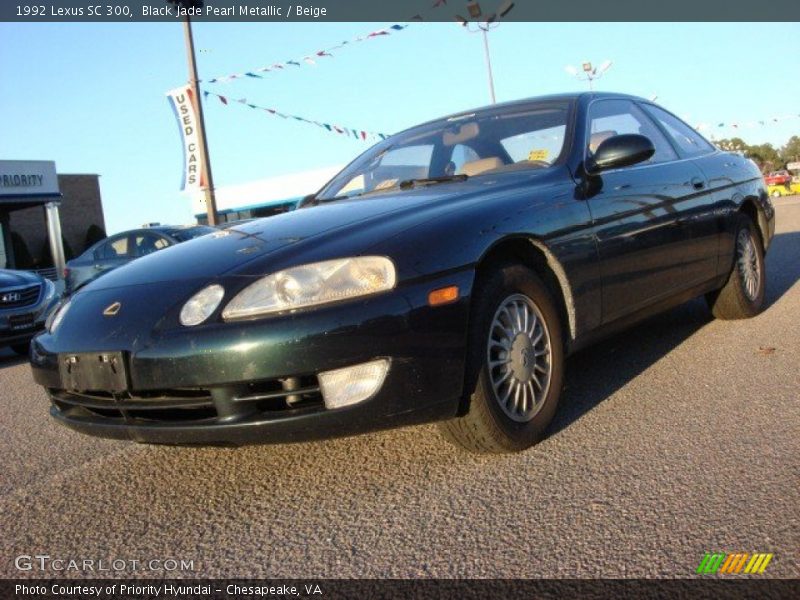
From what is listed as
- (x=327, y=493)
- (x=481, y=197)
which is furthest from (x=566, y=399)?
(x=327, y=493)

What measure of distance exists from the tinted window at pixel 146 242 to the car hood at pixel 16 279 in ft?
6.68

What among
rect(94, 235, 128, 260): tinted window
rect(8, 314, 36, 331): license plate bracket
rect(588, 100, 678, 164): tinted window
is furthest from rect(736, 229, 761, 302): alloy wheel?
rect(94, 235, 128, 260): tinted window

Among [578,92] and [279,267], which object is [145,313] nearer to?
[279,267]

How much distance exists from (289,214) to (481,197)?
3.40 feet

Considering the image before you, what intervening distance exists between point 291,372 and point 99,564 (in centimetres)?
80

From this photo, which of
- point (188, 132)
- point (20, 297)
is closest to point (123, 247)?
point (20, 297)

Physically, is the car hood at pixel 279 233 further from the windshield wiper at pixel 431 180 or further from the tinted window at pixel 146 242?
the tinted window at pixel 146 242

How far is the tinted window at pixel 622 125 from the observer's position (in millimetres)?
4066

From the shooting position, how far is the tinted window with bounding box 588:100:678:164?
13.3 feet

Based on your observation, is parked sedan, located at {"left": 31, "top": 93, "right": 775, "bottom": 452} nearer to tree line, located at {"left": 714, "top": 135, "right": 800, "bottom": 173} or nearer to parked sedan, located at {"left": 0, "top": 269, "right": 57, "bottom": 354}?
parked sedan, located at {"left": 0, "top": 269, "right": 57, "bottom": 354}

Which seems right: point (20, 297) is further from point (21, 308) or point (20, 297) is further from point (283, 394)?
point (283, 394)

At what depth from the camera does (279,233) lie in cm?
309

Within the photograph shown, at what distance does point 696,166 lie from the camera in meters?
4.63

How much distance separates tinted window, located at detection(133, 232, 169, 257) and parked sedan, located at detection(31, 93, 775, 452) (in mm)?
6844
